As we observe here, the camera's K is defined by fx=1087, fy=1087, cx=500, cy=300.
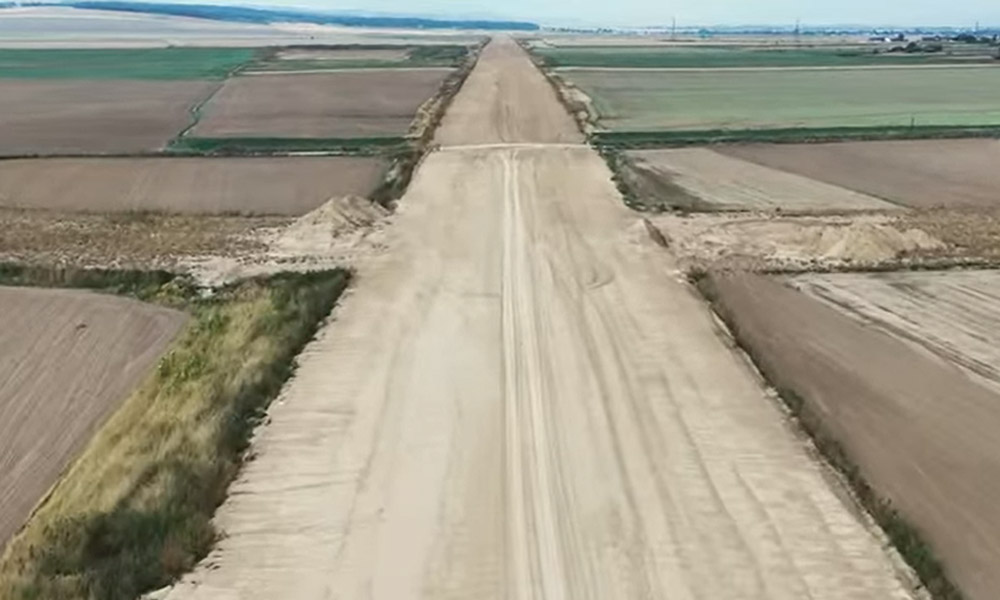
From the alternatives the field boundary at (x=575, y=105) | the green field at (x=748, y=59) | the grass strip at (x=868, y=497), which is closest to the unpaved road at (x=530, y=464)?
the grass strip at (x=868, y=497)

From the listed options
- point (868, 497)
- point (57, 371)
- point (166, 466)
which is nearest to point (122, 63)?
point (57, 371)

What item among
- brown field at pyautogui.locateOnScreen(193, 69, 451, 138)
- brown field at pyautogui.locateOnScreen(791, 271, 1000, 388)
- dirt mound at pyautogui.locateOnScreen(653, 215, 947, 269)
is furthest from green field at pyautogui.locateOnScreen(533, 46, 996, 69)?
brown field at pyautogui.locateOnScreen(791, 271, 1000, 388)

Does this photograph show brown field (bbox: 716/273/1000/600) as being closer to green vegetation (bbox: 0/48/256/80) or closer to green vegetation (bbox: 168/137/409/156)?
green vegetation (bbox: 168/137/409/156)

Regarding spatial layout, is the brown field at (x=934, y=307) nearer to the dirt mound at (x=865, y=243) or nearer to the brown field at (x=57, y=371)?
the dirt mound at (x=865, y=243)

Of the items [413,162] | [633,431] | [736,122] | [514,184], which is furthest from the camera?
[736,122]

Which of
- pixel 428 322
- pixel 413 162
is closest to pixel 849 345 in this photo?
pixel 428 322

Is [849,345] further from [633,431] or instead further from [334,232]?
[334,232]
